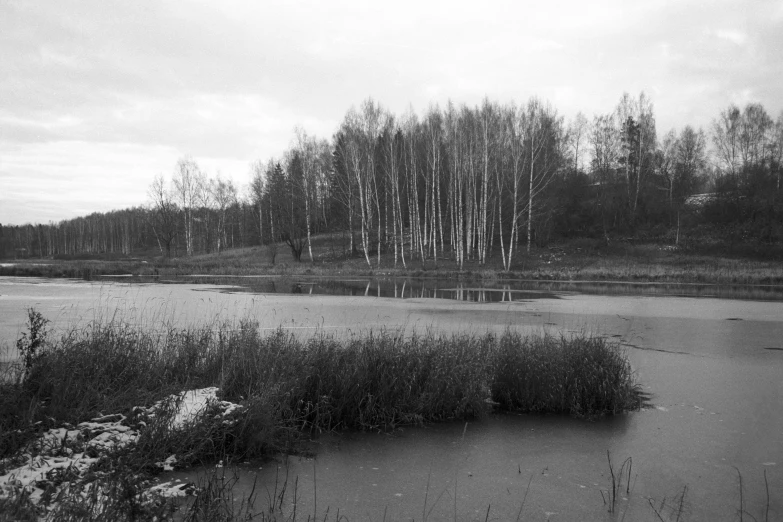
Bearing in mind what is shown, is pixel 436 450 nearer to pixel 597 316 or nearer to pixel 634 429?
pixel 634 429

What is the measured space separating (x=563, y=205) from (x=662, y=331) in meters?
39.3

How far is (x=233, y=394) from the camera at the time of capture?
749cm

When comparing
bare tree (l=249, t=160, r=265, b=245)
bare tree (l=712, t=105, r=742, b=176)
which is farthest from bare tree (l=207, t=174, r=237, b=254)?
bare tree (l=712, t=105, r=742, b=176)

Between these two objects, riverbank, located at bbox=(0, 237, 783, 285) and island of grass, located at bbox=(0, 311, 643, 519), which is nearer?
island of grass, located at bbox=(0, 311, 643, 519)

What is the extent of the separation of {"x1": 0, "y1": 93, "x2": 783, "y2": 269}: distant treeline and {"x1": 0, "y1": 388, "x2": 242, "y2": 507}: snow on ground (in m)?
34.2

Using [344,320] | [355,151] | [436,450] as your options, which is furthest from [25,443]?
[355,151]

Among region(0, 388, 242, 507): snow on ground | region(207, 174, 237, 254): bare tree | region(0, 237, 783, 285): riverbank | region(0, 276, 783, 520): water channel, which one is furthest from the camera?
region(207, 174, 237, 254): bare tree

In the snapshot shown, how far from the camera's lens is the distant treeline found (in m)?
43.4

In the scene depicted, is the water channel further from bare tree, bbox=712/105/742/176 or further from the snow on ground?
bare tree, bbox=712/105/742/176

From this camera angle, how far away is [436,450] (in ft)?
22.8

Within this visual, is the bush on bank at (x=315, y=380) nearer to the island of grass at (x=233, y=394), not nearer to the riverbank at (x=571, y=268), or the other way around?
the island of grass at (x=233, y=394)

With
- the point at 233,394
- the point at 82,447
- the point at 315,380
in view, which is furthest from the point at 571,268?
the point at 82,447

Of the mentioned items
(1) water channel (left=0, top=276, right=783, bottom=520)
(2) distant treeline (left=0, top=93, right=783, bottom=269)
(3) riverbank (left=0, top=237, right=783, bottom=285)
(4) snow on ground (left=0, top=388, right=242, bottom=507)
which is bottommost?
(1) water channel (left=0, top=276, right=783, bottom=520)

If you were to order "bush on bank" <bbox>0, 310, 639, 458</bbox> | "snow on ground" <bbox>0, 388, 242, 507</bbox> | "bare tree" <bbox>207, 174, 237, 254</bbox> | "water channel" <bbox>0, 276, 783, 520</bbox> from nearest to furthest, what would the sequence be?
"snow on ground" <bbox>0, 388, 242, 507</bbox> < "water channel" <bbox>0, 276, 783, 520</bbox> < "bush on bank" <bbox>0, 310, 639, 458</bbox> < "bare tree" <bbox>207, 174, 237, 254</bbox>
